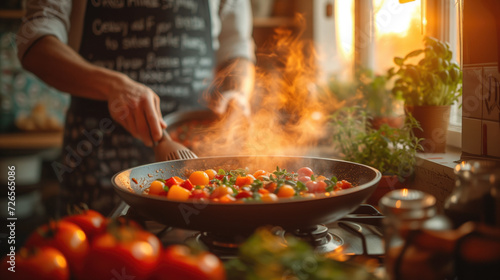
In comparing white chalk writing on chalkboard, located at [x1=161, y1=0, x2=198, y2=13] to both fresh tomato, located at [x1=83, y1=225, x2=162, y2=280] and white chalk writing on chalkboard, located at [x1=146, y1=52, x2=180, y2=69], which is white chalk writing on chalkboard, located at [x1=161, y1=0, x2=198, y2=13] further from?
fresh tomato, located at [x1=83, y1=225, x2=162, y2=280]

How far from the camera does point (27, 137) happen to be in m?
3.45

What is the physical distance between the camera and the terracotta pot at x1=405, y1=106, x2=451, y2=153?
4.73 ft

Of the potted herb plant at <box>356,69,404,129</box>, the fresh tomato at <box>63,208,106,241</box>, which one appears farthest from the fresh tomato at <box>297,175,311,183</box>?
the potted herb plant at <box>356,69,404,129</box>

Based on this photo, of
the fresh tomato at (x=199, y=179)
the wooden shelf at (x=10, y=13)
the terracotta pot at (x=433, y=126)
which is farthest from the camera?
the wooden shelf at (x=10, y=13)

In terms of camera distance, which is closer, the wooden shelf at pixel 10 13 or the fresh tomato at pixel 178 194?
the fresh tomato at pixel 178 194

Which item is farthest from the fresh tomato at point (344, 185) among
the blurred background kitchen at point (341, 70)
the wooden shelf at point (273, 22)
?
the wooden shelf at point (273, 22)

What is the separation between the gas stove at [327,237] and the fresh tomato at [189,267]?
201 millimetres

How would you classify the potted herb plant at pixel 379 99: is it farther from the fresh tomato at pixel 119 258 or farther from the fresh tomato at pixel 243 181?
the fresh tomato at pixel 119 258

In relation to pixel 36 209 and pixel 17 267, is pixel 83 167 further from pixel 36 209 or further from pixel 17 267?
pixel 36 209

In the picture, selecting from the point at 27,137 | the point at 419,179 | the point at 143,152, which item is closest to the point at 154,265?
the point at 419,179

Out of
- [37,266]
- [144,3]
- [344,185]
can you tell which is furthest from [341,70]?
[37,266]

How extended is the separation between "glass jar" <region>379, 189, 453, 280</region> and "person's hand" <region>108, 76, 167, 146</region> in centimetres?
90

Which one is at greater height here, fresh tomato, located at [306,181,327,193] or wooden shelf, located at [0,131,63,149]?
fresh tomato, located at [306,181,327,193]

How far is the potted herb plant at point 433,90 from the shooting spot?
1.40 meters
